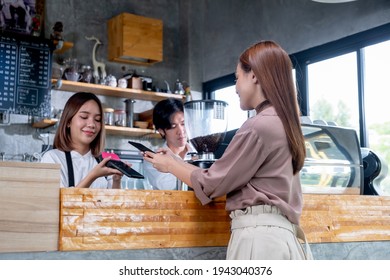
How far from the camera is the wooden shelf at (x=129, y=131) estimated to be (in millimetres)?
5254

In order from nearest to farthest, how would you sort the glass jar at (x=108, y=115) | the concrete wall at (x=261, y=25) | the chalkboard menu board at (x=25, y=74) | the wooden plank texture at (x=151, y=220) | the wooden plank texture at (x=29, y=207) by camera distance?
1. the wooden plank texture at (x=29, y=207)
2. the wooden plank texture at (x=151, y=220)
3. the concrete wall at (x=261, y=25)
4. the chalkboard menu board at (x=25, y=74)
5. the glass jar at (x=108, y=115)

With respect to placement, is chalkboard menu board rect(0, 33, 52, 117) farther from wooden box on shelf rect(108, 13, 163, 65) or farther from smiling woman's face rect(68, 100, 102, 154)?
smiling woman's face rect(68, 100, 102, 154)

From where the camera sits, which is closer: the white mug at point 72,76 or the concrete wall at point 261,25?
the concrete wall at point 261,25

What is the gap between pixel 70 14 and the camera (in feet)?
18.2

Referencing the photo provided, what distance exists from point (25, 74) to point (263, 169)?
3.85 metres

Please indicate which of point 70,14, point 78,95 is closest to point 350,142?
point 78,95

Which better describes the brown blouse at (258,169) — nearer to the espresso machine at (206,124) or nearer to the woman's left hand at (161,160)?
the woman's left hand at (161,160)

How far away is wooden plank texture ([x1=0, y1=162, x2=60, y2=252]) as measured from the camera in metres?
1.43

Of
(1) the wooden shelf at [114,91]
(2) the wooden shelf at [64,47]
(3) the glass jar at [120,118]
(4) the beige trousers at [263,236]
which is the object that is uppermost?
(2) the wooden shelf at [64,47]

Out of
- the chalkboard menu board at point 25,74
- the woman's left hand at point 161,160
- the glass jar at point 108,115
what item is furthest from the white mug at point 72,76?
the woman's left hand at point 161,160

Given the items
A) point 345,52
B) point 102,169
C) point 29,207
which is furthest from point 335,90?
point 29,207

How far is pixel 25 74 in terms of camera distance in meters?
4.99

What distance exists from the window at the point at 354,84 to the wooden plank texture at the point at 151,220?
2277mm

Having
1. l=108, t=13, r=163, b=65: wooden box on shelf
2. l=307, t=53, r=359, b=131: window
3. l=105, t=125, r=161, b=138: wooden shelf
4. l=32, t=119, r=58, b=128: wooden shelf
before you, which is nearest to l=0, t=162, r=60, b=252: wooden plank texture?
l=307, t=53, r=359, b=131: window
